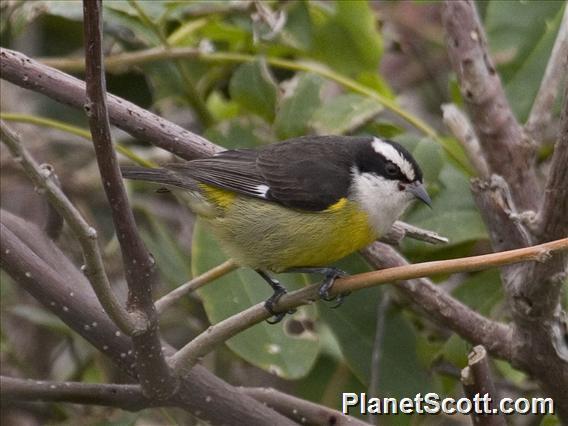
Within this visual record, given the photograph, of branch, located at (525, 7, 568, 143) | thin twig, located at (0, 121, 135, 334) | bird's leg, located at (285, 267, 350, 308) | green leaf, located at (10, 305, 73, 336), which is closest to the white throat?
bird's leg, located at (285, 267, 350, 308)

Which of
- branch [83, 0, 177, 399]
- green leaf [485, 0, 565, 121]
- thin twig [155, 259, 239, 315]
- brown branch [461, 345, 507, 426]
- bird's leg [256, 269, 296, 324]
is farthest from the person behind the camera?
green leaf [485, 0, 565, 121]

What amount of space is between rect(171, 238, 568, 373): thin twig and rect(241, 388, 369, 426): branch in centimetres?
30

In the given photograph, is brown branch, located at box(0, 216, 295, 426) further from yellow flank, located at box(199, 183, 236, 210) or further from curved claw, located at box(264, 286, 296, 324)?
yellow flank, located at box(199, 183, 236, 210)

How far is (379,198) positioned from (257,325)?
50 centimetres

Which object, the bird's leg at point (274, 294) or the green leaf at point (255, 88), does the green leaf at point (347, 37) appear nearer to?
the green leaf at point (255, 88)

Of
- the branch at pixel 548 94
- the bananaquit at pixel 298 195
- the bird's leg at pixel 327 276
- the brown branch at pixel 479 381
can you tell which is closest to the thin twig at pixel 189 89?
the bananaquit at pixel 298 195

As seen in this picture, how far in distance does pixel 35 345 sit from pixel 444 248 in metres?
1.50

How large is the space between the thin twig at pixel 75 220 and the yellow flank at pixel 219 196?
76 cm

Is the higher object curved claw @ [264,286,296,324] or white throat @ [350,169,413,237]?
white throat @ [350,169,413,237]

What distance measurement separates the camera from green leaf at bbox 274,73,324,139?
2857 millimetres

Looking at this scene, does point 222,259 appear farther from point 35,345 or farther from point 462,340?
point 35,345

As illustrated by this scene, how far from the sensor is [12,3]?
9.32ft

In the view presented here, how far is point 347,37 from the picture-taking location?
A: 313 centimetres

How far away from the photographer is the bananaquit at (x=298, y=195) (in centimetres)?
242
